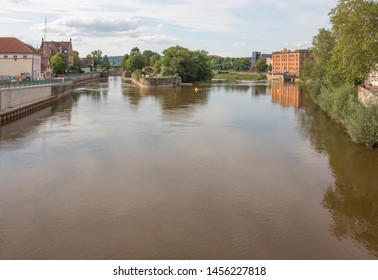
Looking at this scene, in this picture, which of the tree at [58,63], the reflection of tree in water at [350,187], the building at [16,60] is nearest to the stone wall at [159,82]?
the tree at [58,63]

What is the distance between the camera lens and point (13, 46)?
68938 millimetres

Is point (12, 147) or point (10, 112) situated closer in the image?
point (12, 147)

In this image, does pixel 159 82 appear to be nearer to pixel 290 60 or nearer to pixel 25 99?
pixel 25 99

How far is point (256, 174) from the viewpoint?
21.1 meters

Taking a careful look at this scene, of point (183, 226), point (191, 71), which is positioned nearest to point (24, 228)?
point (183, 226)

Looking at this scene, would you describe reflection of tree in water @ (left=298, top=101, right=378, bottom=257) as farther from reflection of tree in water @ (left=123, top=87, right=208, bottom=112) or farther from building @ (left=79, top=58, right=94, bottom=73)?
building @ (left=79, top=58, right=94, bottom=73)

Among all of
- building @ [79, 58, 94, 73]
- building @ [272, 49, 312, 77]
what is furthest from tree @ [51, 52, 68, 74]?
building @ [272, 49, 312, 77]

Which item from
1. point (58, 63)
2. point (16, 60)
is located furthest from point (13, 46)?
point (58, 63)

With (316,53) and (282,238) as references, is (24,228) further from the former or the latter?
(316,53)

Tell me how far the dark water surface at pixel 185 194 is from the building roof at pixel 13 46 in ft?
128

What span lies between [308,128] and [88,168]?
21.4m

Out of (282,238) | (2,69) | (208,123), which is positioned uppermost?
Answer: (2,69)

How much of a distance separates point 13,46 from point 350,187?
207 ft

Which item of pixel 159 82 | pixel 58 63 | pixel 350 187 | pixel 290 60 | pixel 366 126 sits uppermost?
pixel 290 60
